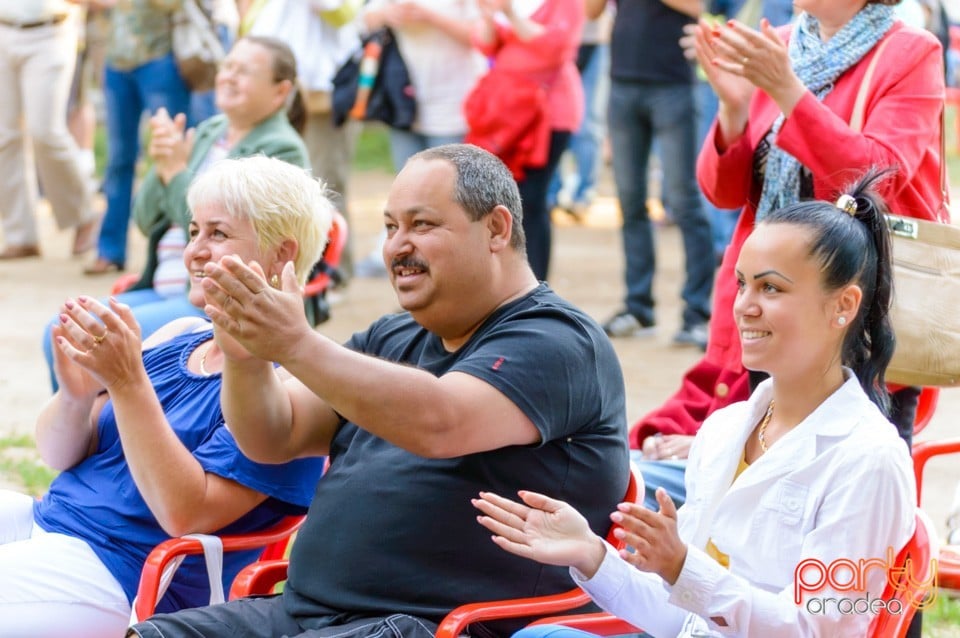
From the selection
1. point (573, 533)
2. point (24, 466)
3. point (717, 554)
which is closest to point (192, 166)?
point (24, 466)

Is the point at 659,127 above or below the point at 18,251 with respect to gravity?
above

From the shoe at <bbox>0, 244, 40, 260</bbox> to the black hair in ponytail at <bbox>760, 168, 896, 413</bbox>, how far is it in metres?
7.37

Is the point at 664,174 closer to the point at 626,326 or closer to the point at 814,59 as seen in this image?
the point at 626,326

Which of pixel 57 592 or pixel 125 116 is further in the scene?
pixel 125 116

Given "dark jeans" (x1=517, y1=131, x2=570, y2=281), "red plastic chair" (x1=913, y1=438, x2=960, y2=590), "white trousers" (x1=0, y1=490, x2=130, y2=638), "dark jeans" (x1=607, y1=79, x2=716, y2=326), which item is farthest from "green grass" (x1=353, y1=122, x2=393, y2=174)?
"white trousers" (x1=0, y1=490, x2=130, y2=638)

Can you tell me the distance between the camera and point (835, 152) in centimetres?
332

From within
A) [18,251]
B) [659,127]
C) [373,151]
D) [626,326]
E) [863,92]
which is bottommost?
[373,151]

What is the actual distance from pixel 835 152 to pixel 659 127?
337 centimetres

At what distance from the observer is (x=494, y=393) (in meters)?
2.57

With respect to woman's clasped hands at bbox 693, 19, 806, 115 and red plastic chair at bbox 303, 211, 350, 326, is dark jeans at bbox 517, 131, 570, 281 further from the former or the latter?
woman's clasped hands at bbox 693, 19, 806, 115

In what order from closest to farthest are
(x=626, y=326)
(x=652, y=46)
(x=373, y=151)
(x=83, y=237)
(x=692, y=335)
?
(x=652, y=46) → (x=692, y=335) → (x=626, y=326) → (x=83, y=237) → (x=373, y=151)

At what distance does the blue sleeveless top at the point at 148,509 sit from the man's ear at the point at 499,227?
724mm

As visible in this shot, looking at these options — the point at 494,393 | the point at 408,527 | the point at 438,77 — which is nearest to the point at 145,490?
the point at 408,527

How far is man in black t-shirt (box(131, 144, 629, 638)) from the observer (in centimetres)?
258
